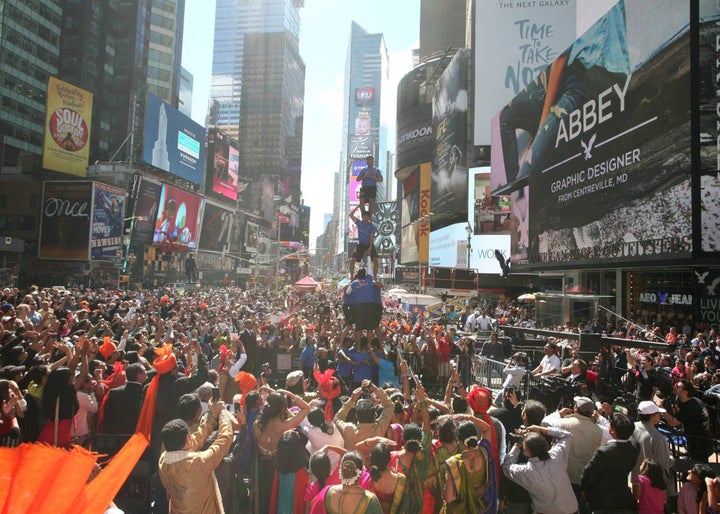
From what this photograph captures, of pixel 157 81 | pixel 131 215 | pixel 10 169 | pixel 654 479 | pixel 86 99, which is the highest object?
pixel 157 81

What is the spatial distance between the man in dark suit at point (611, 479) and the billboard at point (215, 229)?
6417 centimetres

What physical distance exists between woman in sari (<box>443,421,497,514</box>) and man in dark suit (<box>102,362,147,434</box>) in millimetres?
3679

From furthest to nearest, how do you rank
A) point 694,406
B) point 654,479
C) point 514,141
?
point 514,141 → point 694,406 → point 654,479

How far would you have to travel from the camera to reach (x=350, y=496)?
3.46 metres

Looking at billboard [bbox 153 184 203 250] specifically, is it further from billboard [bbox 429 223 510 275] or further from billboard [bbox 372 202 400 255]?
billboard [bbox 429 223 510 275]

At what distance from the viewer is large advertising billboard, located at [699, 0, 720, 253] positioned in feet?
42.7

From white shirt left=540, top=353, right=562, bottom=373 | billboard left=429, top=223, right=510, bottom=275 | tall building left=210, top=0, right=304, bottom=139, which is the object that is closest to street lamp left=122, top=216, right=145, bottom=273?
billboard left=429, top=223, right=510, bottom=275

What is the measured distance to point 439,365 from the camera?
→ 12562 mm

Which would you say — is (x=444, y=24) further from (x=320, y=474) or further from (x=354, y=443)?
(x=320, y=474)

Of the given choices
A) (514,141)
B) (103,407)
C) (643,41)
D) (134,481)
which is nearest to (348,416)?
(134,481)

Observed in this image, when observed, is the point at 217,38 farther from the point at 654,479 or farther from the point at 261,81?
the point at 654,479

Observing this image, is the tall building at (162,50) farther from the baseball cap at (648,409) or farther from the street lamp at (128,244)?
the baseball cap at (648,409)

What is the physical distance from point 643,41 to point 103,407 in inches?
695

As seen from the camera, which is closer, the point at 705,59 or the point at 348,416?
the point at 348,416
